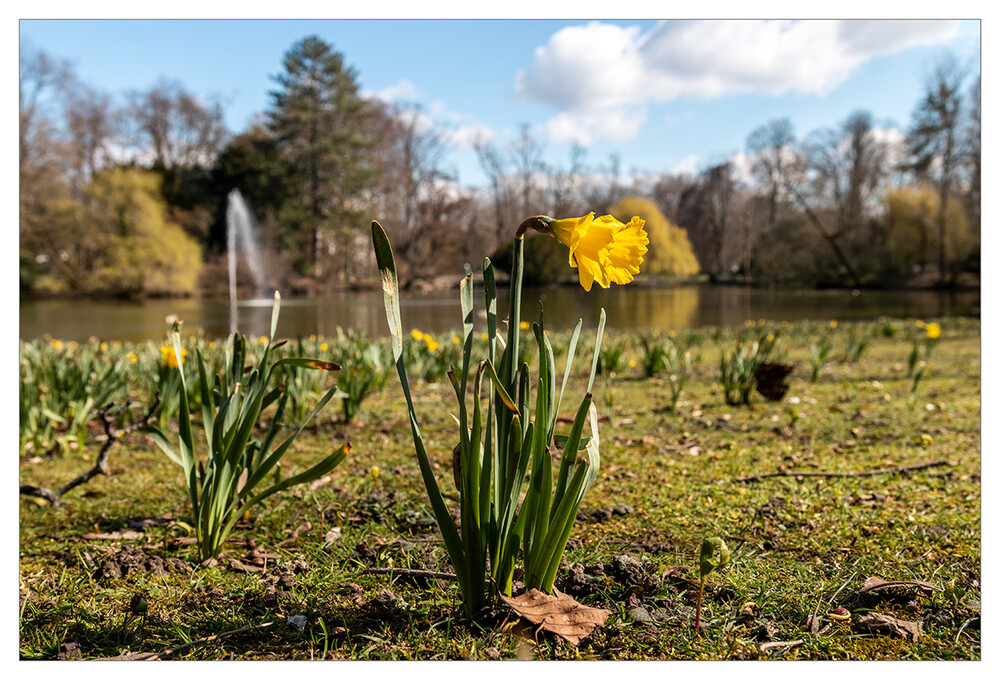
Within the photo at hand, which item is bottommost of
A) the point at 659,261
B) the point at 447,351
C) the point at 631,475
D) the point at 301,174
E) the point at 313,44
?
the point at 631,475

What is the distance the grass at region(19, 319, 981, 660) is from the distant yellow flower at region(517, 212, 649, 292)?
1.71 ft

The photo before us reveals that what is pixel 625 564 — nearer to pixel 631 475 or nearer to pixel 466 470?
pixel 466 470

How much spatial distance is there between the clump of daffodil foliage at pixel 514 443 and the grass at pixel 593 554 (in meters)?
0.12

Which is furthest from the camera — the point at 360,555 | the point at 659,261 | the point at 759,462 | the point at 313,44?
the point at 313,44

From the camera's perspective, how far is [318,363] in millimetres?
1195

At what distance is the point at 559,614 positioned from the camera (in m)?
1.04

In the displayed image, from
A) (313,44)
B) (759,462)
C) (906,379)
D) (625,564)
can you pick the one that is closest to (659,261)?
(906,379)

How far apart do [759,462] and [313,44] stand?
2859 centimetres

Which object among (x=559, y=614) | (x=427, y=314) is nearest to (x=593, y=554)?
(x=559, y=614)

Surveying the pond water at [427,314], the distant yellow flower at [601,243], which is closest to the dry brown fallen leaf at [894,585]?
the distant yellow flower at [601,243]

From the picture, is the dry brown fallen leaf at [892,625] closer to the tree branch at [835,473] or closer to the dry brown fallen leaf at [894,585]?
the dry brown fallen leaf at [894,585]

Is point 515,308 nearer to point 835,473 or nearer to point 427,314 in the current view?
point 835,473

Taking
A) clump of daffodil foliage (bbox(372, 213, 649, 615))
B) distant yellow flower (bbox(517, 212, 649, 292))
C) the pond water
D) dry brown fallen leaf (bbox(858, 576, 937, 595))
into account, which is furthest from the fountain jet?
dry brown fallen leaf (bbox(858, 576, 937, 595))

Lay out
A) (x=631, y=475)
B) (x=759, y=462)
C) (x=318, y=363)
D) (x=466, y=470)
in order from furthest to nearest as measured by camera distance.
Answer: (x=759, y=462)
(x=631, y=475)
(x=318, y=363)
(x=466, y=470)
